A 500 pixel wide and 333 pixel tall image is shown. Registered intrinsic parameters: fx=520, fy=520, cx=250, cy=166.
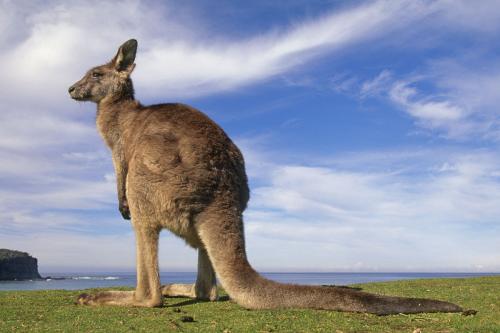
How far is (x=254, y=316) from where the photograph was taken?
16.3ft

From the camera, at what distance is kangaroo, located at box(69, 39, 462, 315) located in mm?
5164

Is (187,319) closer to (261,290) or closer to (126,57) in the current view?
(261,290)

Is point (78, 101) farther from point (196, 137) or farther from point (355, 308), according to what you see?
point (355, 308)

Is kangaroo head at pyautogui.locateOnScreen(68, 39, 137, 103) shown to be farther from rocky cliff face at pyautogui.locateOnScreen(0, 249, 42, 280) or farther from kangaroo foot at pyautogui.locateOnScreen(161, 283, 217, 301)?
rocky cliff face at pyautogui.locateOnScreen(0, 249, 42, 280)

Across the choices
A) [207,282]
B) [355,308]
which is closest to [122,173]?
[207,282]

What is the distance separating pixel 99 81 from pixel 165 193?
3.12 meters

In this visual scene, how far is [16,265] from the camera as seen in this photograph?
9762 centimetres

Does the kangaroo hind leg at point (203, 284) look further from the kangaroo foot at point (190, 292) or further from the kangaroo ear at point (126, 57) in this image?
the kangaroo ear at point (126, 57)

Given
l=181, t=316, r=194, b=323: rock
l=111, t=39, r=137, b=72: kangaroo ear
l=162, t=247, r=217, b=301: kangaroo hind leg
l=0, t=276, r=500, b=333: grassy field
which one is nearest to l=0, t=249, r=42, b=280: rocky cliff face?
l=111, t=39, r=137, b=72: kangaroo ear

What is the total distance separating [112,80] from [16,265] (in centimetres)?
10099

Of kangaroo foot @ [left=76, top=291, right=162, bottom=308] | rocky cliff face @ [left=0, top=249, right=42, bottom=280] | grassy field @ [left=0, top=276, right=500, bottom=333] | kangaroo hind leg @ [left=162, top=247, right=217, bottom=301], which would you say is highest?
rocky cliff face @ [left=0, top=249, right=42, bottom=280]

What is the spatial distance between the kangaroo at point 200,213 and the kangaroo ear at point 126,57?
159cm

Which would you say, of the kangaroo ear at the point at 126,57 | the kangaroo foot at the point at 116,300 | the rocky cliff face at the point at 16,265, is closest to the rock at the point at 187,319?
the kangaroo foot at the point at 116,300

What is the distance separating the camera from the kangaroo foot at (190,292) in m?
6.70
